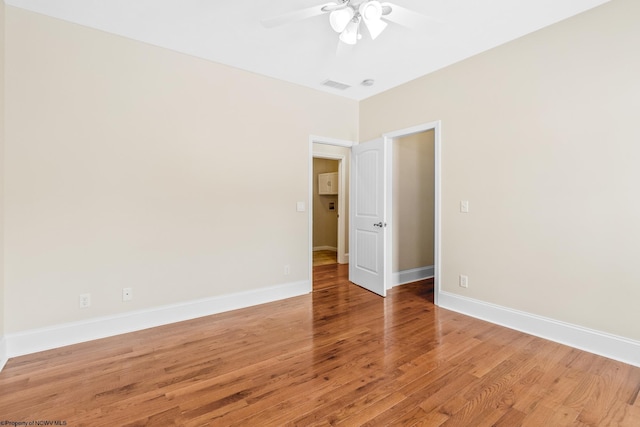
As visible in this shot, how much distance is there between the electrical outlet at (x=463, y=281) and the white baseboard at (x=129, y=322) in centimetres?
205

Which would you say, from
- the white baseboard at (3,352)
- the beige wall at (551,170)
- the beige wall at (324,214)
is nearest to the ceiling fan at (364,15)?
the beige wall at (551,170)

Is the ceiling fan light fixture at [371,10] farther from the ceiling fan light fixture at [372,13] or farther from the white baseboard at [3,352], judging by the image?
the white baseboard at [3,352]

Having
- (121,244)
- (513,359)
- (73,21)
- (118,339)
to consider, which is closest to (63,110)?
(73,21)

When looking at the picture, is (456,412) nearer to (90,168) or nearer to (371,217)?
(371,217)

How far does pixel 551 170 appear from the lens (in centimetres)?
268

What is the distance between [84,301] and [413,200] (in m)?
4.13

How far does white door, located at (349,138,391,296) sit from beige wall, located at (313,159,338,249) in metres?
2.86

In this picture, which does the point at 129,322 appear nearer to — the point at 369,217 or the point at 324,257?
the point at 369,217

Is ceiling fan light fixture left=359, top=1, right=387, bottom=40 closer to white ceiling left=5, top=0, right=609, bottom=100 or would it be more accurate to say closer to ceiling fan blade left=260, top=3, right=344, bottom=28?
ceiling fan blade left=260, top=3, right=344, bottom=28

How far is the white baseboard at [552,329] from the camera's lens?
230 centimetres

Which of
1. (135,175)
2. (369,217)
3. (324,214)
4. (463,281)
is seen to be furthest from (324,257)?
(135,175)

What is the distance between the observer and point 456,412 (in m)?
1.76

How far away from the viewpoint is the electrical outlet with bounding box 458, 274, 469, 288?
10.9 ft

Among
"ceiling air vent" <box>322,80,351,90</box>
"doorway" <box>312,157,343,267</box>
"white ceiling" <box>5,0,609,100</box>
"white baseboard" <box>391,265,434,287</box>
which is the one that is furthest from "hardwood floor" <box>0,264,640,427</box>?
"doorway" <box>312,157,343,267</box>
